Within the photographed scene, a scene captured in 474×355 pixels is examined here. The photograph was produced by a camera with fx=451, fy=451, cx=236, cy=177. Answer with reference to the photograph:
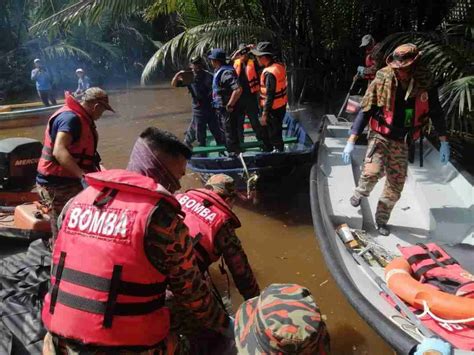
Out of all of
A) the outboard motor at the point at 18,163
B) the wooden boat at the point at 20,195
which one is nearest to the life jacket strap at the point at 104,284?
the wooden boat at the point at 20,195

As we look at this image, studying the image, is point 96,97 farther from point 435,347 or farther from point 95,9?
point 95,9

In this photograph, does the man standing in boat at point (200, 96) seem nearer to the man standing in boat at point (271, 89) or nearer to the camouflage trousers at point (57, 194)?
the man standing in boat at point (271, 89)

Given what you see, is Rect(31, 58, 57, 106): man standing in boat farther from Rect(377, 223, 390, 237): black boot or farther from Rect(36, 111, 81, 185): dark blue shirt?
Rect(377, 223, 390, 237): black boot

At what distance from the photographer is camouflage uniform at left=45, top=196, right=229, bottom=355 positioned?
4.96 ft

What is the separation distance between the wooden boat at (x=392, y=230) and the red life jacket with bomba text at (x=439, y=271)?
22 cm

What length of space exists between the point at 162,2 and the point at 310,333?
28.8 ft

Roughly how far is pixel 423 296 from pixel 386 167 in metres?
1.57

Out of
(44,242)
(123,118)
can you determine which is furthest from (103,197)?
(123,118)

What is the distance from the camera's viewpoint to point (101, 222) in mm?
1526

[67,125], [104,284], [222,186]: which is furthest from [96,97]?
[104,284]

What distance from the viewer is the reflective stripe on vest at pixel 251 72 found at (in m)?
6.12

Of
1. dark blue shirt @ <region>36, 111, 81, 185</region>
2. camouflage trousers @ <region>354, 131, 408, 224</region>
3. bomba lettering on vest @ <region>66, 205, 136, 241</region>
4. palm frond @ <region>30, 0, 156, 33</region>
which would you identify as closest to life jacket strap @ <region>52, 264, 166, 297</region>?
bomba lettering on vest @ <region>66, 205, 136, 241</region>

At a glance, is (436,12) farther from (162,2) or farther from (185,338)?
(185,338)

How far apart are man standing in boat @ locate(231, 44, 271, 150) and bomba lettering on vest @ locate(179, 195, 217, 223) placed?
3684 millimetres
